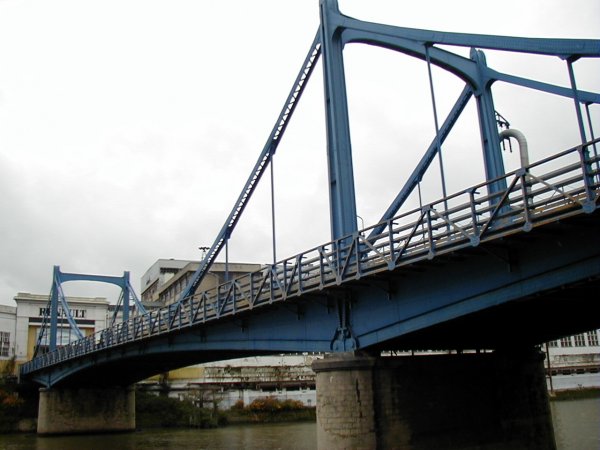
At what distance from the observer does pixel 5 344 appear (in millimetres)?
82438

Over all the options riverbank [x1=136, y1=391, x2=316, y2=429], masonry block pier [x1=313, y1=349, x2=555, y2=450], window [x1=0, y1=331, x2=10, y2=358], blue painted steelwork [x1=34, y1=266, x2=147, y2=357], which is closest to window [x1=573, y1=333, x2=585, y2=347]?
riverbank [x1=136, y1=391, x2=316, y2=429]

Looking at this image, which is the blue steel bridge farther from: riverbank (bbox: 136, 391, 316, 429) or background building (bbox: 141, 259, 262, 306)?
background building (bbox: 141, 259, 262, 306)

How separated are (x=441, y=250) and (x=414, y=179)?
43.2 feet

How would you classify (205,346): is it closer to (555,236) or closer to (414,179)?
(414,179)

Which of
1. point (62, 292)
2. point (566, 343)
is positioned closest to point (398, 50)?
point (62, 292)

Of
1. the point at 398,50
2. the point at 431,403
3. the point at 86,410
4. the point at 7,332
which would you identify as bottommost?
the point at 431,403

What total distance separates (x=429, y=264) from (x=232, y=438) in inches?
1218

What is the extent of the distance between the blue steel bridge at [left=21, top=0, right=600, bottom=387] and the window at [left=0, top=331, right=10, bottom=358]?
50.1 m

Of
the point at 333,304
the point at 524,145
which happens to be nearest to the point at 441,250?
the point at 333,304

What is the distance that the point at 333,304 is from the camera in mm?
24859

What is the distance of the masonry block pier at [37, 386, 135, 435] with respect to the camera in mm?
55750

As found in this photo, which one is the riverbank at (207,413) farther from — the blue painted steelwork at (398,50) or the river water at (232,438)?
the blue painted steelwork at (398,50)

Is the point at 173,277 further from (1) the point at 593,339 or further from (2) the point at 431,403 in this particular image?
(2) the point at 431,403

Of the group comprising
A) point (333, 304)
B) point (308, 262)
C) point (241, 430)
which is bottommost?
point (241, 430)
